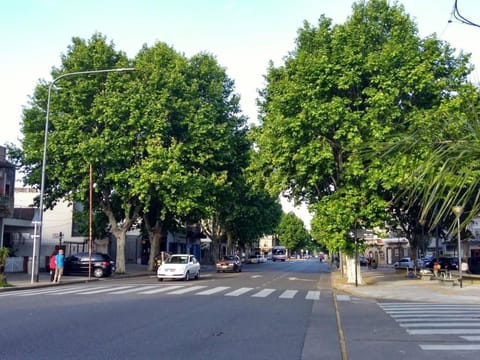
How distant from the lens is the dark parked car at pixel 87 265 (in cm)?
3362

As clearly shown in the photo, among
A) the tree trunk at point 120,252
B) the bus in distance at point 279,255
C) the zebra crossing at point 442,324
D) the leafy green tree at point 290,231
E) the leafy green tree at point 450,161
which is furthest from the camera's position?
the leafy green tree at point 290,231

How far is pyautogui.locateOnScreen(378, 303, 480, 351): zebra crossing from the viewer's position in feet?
32.5

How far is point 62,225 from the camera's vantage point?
51469 mm

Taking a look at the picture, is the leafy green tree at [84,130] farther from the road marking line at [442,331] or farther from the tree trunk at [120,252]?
the road marking line at [442,331]

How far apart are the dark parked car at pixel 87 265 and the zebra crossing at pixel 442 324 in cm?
2070

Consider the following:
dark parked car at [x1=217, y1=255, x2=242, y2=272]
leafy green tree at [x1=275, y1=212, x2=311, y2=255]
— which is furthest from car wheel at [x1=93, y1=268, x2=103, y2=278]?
leafy green tree at [x1=275, y1=212, x2=311, y2=255]

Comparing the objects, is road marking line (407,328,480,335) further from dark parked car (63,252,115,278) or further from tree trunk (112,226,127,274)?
tree trunk (112,226,127,274)

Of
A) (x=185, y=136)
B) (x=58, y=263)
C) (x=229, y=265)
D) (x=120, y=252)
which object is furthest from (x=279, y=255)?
(x=58, y=263)

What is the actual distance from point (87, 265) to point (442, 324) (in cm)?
2599

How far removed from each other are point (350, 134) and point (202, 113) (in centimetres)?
1575

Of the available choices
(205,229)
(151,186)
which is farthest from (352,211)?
(205,229)

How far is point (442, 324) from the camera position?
12.6 m

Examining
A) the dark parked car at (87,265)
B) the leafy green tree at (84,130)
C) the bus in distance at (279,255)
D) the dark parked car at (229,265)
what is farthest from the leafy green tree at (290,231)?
the dark parked car at (87,265)

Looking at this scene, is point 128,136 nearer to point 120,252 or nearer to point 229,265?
point 120,252
